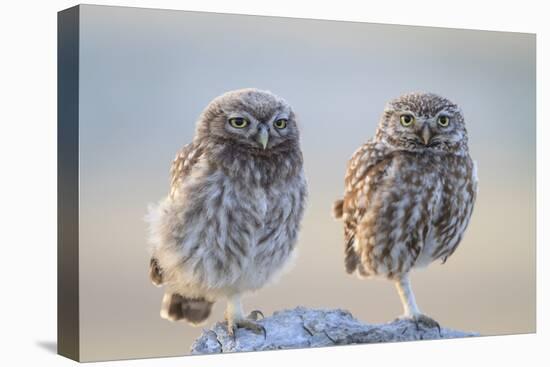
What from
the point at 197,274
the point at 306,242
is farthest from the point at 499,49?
the point at 197,274

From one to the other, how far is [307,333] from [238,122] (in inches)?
53.5

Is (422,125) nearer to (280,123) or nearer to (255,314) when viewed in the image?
(280,123)

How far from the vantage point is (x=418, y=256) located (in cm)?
574

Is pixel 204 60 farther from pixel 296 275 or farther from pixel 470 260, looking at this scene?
pixel 470 260

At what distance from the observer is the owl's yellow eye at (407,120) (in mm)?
5633

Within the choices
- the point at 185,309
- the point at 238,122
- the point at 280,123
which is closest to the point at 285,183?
the point at 280,123

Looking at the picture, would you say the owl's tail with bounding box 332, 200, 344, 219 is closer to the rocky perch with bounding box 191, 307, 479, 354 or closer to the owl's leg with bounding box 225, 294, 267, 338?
the rocky perch with bounding box 191, 307, 479, 354

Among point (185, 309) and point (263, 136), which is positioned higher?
point (263, 136)

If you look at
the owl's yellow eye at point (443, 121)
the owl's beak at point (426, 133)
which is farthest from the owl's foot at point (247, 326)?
the owl's yellow eye at point (443, 121)

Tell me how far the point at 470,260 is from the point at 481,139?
79 centimetres

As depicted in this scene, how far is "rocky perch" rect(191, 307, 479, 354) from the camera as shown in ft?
17.4

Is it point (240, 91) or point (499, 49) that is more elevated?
point (499, 49)

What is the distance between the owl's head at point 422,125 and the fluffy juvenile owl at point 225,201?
0.76 m

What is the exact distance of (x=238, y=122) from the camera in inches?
199
